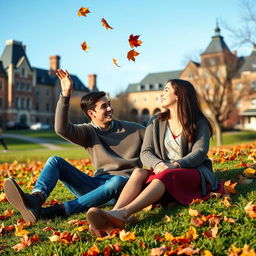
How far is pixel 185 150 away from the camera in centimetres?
402

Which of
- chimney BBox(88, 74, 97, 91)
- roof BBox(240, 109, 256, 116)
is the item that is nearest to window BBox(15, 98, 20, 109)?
chimney BBox(88, 74, 97, 91)

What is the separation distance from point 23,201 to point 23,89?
68.0 m

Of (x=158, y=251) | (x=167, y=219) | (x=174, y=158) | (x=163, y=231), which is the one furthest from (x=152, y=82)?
(x=158, y=251)

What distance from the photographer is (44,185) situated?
12.8 feet

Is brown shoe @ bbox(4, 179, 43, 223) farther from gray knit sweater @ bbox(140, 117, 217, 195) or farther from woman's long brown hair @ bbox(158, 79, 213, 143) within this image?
woman's long brown hair @ bbox(158, 79, 213, 143)

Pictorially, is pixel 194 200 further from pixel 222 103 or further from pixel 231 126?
pixel 231 126

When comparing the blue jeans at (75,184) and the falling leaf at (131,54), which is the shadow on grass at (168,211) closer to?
the blue jeans at (75,184)

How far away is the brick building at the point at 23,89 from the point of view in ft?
214

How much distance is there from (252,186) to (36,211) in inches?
94.7

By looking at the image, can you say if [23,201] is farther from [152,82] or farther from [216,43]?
[152,82]

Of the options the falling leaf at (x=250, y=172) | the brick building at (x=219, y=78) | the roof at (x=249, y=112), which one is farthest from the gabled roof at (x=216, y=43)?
the falling leaf at (x=250, y=172)

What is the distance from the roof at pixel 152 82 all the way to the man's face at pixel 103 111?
69.6 m

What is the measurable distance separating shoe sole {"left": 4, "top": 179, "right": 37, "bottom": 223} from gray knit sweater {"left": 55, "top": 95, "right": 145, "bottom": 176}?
892mm

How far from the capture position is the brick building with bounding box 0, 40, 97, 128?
6512 centimetres
